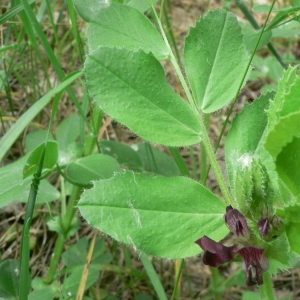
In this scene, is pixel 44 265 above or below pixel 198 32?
below

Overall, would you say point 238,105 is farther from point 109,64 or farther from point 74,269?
point 109,64

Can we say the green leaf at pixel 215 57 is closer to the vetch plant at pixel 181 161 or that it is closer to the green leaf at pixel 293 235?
the vetch plant at pixel 181 161

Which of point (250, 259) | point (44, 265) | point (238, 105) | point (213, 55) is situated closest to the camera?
point (250, 259)

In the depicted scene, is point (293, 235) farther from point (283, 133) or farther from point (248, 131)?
point (248, 131)

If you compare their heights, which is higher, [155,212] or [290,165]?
[290,165]

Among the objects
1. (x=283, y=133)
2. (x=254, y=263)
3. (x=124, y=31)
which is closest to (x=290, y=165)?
(x=283, y=133)

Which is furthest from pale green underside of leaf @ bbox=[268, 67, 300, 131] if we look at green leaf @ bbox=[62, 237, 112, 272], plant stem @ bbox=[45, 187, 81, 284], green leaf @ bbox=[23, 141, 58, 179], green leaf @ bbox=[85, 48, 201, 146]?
green leaf @ bbox=[62, 237, 112, 272]

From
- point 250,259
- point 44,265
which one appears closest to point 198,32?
point 250,259
